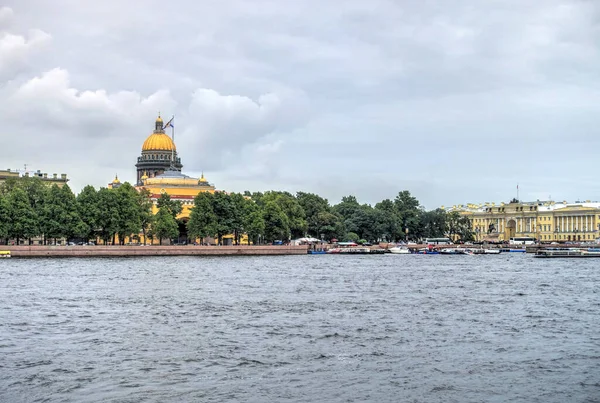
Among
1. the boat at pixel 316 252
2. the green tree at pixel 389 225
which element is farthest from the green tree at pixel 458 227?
the boat at pixel 316 252

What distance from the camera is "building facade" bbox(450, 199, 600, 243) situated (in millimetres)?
160375

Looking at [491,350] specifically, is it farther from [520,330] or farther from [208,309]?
[208,309]

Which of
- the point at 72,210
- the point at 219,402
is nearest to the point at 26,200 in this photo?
the point at 72,210

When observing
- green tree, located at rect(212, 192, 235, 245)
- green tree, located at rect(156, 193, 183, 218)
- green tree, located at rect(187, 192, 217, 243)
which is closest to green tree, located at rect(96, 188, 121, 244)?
green tree, located at rect(187, 192, 217, 243)

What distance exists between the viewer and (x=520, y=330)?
2812 centimetres

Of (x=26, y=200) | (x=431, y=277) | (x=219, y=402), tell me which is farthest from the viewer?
(x=26, y=200)

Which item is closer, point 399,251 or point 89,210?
point 89,210

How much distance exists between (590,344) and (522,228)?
153m

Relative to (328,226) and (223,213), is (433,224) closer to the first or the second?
(328,226)

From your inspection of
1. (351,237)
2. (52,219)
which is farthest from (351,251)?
(52,219)

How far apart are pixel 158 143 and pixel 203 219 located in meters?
44.8

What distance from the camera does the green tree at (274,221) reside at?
339ft

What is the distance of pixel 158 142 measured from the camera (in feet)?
449

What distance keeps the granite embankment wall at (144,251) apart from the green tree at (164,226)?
4.40 metres
